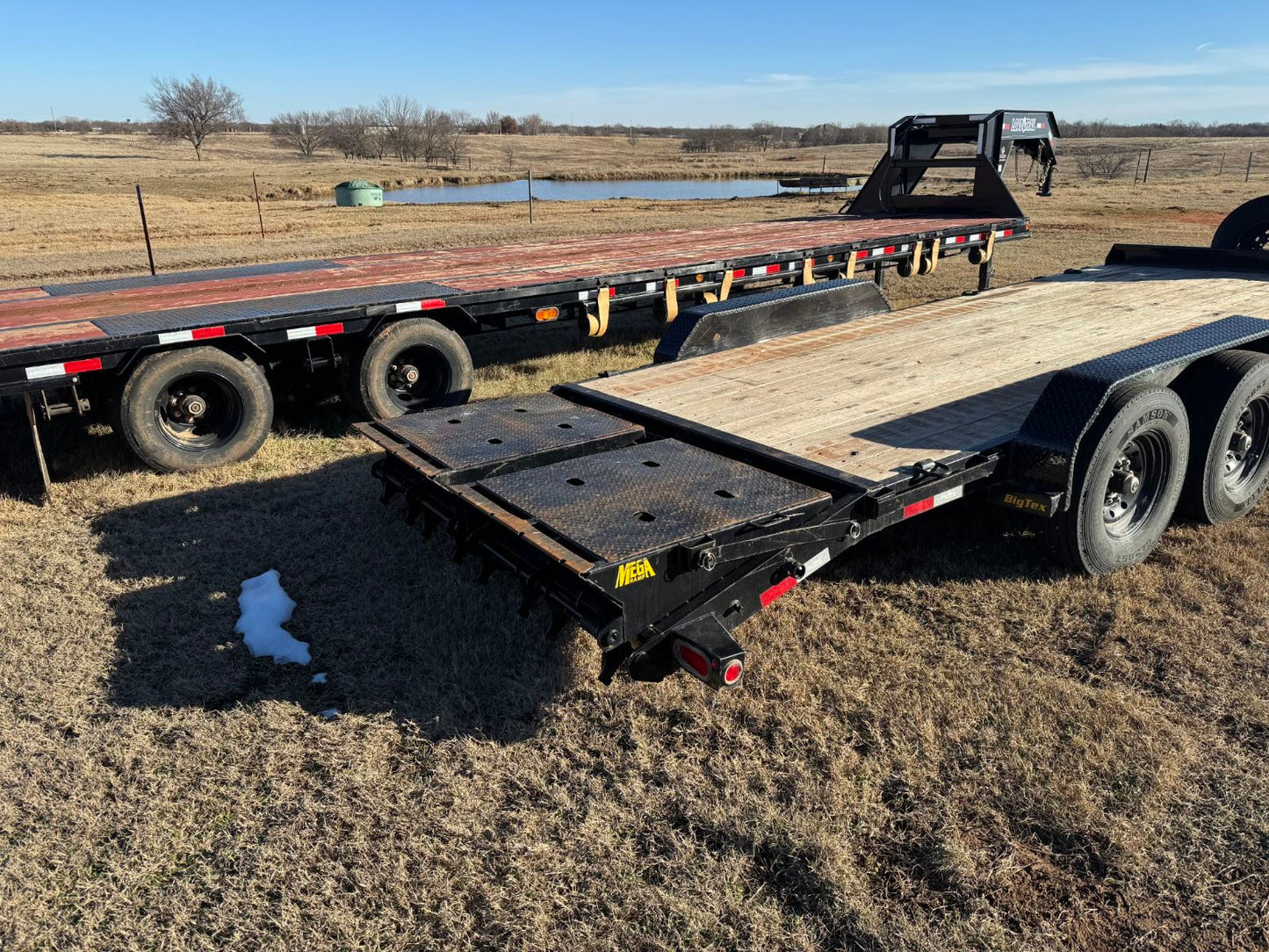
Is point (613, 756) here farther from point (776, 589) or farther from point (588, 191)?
point (588, 191)

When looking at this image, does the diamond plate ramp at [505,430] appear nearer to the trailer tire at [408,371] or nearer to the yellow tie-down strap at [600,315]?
the trailer tire at [408,371]

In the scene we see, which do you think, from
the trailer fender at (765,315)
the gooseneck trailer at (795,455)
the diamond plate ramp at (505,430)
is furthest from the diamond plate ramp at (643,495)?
the trailer fender at (765,315)

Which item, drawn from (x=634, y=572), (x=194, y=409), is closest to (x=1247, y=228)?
(x=634, y=572)

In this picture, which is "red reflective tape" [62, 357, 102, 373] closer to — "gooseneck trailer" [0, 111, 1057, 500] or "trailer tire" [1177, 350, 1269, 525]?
"gooseneck trailer" [0, 111, 1057, 500]

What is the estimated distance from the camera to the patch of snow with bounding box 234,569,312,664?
393 cm

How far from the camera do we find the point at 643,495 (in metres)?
3.44

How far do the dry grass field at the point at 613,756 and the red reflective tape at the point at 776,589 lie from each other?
473mm

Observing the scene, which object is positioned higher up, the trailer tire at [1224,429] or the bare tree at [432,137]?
the bare tree at [432,137]

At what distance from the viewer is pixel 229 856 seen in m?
2.78

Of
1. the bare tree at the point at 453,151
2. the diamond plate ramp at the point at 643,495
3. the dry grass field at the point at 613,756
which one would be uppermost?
the bare tree at the point at 453,151

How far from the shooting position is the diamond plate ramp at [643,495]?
3.10 metres

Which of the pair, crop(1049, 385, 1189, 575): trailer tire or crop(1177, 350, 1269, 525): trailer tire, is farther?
crop(1177, 350, 1269, 525): trailer tire

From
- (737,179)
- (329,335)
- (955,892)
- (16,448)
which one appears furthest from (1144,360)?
(737,179)

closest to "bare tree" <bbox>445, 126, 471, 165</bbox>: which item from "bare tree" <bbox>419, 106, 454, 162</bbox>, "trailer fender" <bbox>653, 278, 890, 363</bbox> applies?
"bare tree" <bbox>419, 106, 454, 162</bbox>
